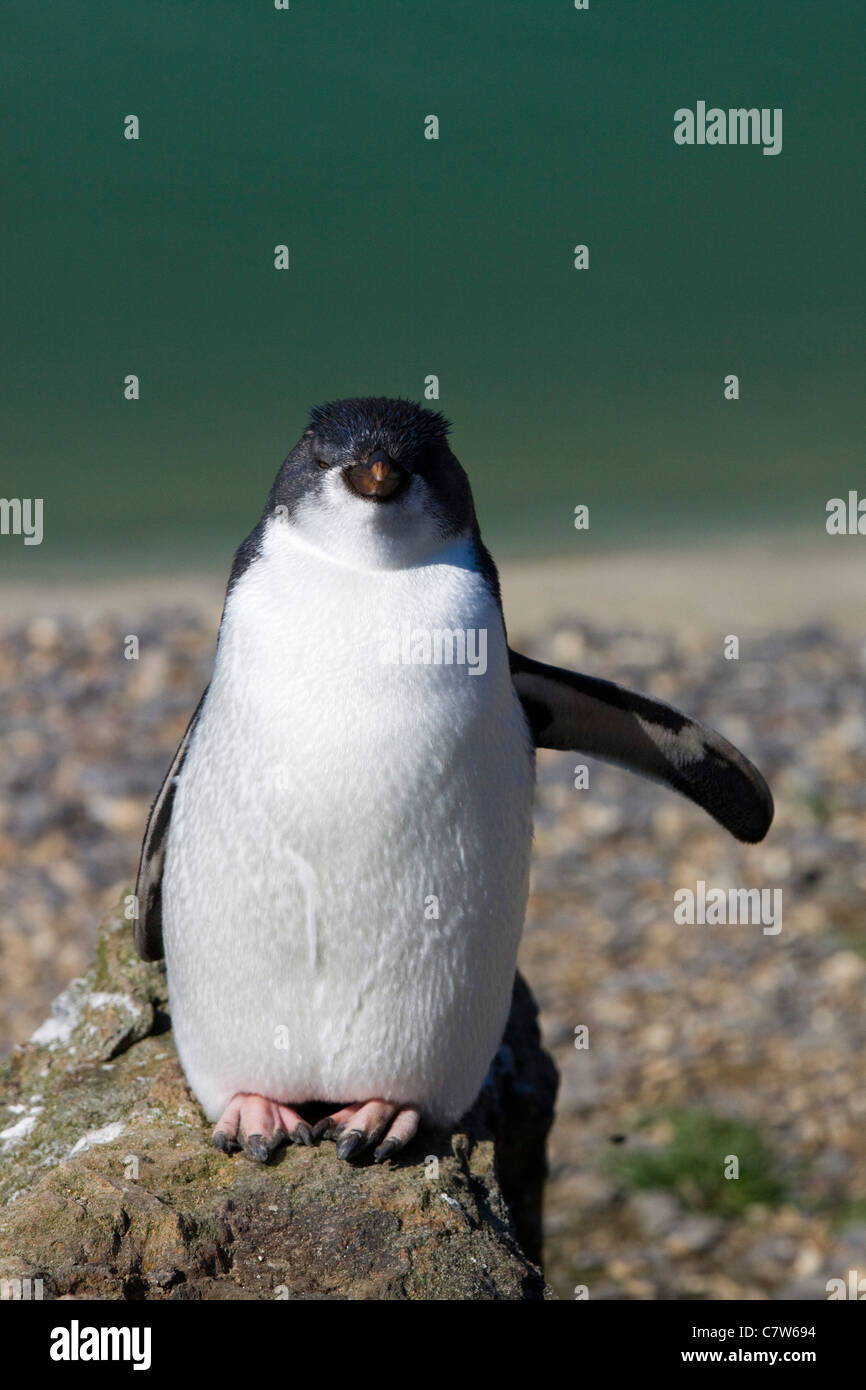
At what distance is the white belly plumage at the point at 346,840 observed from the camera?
2285mm

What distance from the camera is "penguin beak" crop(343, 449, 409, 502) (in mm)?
2209

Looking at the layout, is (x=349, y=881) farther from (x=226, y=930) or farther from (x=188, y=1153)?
(x=188, y=1153)

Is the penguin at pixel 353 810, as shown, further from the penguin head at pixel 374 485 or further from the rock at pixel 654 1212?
the rock at pixel 654 1212

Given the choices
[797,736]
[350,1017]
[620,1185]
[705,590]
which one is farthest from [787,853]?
[705,590]

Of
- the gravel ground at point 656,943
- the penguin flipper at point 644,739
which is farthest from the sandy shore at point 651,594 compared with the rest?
the penguin flipper at point 644,739

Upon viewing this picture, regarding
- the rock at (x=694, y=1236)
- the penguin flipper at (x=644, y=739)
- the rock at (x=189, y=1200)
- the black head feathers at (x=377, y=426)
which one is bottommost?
the rock at (x=694, y=1236)

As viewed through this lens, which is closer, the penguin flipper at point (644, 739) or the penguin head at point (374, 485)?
the penguin head at point (374, 485)

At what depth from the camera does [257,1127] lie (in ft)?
8.03

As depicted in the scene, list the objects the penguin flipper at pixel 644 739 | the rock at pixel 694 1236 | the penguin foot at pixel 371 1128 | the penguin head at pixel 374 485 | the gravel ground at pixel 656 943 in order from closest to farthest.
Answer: the penguin head at pixel 374 485
the penguin foot at pixel 371 1128
the penguin flipper at pixel 644 739
the rock at pixel 694 1236
the gravel ground at pixel 656 943

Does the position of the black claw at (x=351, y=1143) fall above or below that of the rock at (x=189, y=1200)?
above

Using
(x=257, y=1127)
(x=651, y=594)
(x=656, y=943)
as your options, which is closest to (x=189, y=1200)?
(x=257, y=1127)

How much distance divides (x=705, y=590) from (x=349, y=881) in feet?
29.7

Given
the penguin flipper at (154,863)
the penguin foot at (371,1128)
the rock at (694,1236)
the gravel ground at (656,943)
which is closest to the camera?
the penguin foot at (371,1128)

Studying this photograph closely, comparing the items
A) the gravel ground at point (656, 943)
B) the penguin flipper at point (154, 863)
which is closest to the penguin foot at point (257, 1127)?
the penguin flipper at point (154, 863)
